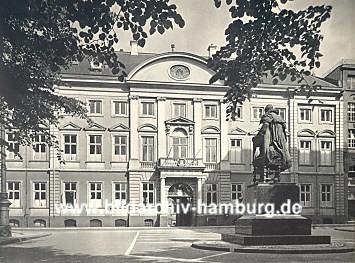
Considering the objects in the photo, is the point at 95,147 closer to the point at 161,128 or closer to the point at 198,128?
the point at 161,128

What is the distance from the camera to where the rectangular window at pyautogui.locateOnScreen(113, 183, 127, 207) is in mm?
13438

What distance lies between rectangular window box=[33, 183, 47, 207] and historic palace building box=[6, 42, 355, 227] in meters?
0.03

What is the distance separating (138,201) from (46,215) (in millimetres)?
2376

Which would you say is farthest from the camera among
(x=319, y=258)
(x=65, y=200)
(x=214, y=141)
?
(x=214, y=141)

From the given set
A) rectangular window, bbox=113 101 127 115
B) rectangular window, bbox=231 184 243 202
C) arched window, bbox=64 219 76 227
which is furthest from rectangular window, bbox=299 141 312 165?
arched window, bbox=64 219 76 227

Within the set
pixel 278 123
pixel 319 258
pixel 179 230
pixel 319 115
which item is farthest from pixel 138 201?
pixel 319 258

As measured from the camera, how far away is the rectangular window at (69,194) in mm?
13220

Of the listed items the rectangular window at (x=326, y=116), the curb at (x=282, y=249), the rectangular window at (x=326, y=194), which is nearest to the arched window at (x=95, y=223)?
the rectangular window at (x=326, y=194)

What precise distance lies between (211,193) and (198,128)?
73.8 inches

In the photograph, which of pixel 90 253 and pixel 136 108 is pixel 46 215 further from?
pixel 90 253

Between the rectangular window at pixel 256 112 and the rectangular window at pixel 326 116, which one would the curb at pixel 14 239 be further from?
the rectangular window at pixel 326 116

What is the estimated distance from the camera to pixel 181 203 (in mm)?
16453

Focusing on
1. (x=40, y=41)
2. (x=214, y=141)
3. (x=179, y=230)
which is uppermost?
(x=40, y=41)

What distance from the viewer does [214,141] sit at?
600 inches
